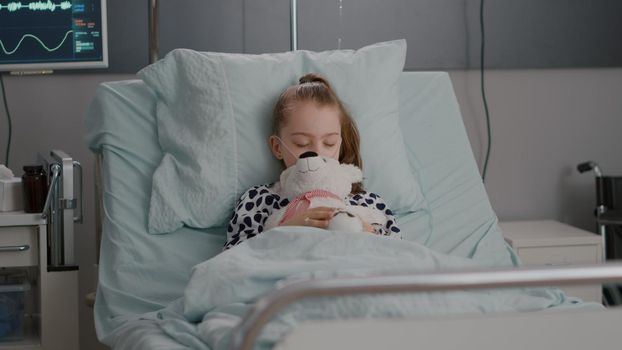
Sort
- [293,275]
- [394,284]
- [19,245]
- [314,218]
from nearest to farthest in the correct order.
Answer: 1. [394,284]
2. [293,275]
3. [314,218]
4. [19,245]

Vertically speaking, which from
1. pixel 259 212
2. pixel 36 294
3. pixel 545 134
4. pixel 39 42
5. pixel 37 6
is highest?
pixel 37 6

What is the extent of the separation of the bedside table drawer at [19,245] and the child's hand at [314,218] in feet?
2.40

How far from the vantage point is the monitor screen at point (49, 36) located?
3049 mm

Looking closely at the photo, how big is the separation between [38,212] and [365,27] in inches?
54.1

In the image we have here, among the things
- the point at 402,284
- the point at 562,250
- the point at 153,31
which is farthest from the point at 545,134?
the point at 402,284

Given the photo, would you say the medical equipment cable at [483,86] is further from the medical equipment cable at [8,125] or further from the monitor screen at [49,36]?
the medical equipment cable at [8,125]

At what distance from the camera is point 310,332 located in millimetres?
1341

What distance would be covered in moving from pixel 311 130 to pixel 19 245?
2.63 ft

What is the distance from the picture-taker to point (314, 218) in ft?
7.36

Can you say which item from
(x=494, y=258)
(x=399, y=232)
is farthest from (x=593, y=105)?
(x=399, y=232)

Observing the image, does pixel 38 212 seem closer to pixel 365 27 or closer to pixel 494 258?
pixel 494 258

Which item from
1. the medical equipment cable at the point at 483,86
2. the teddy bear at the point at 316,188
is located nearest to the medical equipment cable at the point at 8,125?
the teddy bear at the point at 316,188

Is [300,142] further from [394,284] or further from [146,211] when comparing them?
[394,284]

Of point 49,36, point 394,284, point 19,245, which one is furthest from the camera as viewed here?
point 49,36
